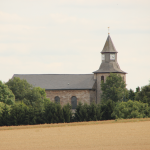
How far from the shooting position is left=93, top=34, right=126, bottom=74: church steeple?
84250 millimetres

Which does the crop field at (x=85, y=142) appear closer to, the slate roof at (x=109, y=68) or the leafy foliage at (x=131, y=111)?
the leafy foliage at (x=131, y=111)

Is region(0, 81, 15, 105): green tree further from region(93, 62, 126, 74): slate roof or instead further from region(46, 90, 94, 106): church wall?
region(93, 62, 126, 74): slate roof

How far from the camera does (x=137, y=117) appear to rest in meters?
42.3

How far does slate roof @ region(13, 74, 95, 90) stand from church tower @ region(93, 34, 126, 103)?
2304 millimetres

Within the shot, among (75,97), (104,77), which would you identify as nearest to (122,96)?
(104,77)

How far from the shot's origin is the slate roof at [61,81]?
3406 inches

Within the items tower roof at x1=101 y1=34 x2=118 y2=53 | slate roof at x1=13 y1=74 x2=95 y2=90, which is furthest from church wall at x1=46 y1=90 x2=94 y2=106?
tower roof at x1=101 y1=34 x2=118 y2=53

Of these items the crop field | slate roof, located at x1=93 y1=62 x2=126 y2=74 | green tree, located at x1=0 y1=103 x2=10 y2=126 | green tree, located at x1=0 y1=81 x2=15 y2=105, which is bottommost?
the crop field

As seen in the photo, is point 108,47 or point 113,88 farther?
point 108,47

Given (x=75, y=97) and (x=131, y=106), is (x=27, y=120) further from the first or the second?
(x=75, y=97)

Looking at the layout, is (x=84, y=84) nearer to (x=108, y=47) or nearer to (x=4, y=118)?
(x=108, y=47)

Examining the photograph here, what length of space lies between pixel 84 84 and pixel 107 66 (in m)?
6.93

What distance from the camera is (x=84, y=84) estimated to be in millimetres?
86062

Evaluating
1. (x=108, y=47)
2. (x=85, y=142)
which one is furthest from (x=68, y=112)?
(x=108, y=47)
